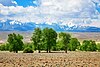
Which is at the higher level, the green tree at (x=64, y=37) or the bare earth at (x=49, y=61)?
the green tree at (x=64, y=37)

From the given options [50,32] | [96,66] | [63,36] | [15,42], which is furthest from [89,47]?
[96,66]

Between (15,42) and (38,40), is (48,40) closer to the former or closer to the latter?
(38,40)

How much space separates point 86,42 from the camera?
15950 cm

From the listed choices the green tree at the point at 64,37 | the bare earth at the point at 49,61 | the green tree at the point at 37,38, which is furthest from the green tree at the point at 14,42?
the bare earth at the point at 49,61

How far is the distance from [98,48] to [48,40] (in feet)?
187

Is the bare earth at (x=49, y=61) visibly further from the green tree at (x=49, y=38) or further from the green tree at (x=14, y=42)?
the green tree at (x=49, y=38)

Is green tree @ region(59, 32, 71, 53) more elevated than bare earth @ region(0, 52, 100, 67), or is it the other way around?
green tree @ region(59, 32, 71, 53)

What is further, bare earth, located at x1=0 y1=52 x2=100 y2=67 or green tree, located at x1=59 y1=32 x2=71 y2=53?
green tree, located at x1=59 y1=32 x2=71 y2=53

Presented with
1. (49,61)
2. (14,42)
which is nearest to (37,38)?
(14,42)

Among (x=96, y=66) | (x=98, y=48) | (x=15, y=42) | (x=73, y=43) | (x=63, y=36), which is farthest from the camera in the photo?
(x=98, y=48)

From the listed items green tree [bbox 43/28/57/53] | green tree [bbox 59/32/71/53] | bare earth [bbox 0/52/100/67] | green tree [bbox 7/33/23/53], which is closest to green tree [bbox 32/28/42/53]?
green tree [bbox 43/28/57/53]

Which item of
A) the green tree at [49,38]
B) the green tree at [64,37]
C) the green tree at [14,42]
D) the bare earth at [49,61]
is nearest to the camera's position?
the bare earth at [49,61]

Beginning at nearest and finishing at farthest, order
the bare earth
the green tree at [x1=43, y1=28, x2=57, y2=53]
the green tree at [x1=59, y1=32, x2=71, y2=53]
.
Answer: the bare earth < the green tree at [x1=43, y1=28, x2=57, y2=53] < the green tree at [x1=59, y1=32, x2=71, y2=53]

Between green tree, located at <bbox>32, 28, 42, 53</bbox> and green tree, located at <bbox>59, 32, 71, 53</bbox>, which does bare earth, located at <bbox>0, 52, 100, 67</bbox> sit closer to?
green tree, located at <bbox>32, 28, 42, 53</bbox>
